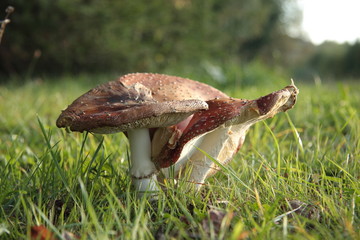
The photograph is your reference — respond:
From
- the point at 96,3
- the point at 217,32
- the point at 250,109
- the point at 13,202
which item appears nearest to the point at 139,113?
the point at 250,109

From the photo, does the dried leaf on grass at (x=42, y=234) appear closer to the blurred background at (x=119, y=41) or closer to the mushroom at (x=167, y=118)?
the mushroom at (x=167, y=118)

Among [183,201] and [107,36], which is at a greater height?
[107,36]

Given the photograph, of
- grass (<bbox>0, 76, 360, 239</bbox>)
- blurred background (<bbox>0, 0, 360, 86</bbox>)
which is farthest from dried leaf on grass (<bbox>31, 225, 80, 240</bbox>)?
blurred background (<bbox>0, 0, 360, 86</bbox>)

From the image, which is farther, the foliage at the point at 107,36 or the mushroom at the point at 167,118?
the foliage at the point at 107,36

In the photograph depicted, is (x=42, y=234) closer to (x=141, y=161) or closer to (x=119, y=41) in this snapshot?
(x=141, y=161)

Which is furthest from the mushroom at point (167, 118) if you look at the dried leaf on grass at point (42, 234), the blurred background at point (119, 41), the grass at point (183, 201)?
the blurred background at point (119, 41)

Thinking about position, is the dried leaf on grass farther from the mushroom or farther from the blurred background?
the blurred background

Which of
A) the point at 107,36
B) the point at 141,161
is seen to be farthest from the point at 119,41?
the point at 141,161

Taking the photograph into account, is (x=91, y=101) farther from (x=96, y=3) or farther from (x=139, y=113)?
(x=96, y=3)
